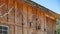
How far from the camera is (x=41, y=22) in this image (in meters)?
10.9

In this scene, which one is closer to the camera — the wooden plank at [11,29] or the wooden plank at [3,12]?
the wooden plank at [3,12]

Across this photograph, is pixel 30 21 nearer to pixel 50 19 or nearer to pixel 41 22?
pixel 41 22

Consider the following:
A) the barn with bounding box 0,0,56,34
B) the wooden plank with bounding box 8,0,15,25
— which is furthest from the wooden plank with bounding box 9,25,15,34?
the wooden plank with bounding box 8,0,15,25

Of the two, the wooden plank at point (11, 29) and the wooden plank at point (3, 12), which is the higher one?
the wooden plank at point (3, 12)

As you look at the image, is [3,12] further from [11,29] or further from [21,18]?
[21,18]

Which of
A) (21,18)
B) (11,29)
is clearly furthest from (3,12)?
(21,18)

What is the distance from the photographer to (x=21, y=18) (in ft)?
27.0

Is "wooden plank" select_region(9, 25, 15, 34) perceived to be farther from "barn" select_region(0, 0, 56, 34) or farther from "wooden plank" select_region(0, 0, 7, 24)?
"wooden plank" select_region(0, 0, 7, 24)

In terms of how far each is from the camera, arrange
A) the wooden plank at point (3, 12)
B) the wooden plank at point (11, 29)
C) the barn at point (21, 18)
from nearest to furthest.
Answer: the wooden plank at point (3, 12), the barn at point (21, 18), the wooden plank at point (11, 29)

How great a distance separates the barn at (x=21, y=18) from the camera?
7006 mm

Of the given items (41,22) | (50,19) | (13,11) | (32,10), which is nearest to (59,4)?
(50,19)

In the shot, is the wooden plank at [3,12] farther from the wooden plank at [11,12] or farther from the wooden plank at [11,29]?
the wooden plank at [11,29]

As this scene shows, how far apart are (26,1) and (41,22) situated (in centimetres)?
324

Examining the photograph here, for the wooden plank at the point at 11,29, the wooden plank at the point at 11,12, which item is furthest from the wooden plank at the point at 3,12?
the wooden plank at the point at 11,29
